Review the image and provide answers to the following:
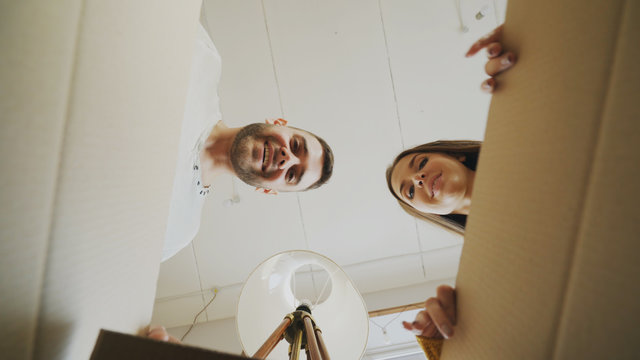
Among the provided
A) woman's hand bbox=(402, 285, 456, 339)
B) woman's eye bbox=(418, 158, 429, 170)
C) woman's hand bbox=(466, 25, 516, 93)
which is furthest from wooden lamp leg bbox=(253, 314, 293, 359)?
woman's eye bbox=(418, 158, 429, 170)

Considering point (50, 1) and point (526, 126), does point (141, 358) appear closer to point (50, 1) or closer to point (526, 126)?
point (50, 1)

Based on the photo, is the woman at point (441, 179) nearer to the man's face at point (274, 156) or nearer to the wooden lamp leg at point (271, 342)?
the man's face at point (274, 156)

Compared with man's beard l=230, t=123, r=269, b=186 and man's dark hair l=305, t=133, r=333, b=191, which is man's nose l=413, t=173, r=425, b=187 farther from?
man's beard l=230, t=123, r=269, b=186

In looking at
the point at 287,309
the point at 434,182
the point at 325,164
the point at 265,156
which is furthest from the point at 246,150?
the point at 434,182

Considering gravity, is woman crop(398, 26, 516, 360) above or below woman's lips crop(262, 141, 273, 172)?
below

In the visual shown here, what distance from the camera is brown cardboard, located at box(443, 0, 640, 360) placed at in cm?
26

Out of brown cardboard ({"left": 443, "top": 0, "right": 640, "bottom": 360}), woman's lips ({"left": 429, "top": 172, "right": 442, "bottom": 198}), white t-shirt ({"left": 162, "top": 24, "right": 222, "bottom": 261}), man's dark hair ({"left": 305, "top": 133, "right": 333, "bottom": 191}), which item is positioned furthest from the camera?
man's dark hair ({"left": 305, "top": 133, "right": 333, "bottom": 191})

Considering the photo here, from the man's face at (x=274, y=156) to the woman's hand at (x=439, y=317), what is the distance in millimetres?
1115

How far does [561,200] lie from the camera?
312 mm

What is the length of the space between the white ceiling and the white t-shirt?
272mm

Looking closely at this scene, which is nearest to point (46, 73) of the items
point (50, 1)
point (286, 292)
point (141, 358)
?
point (50, 1)

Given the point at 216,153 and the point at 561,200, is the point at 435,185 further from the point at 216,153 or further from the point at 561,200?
the point at 216,153

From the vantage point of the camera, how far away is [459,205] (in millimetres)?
1184

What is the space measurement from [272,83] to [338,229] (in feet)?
3.55
